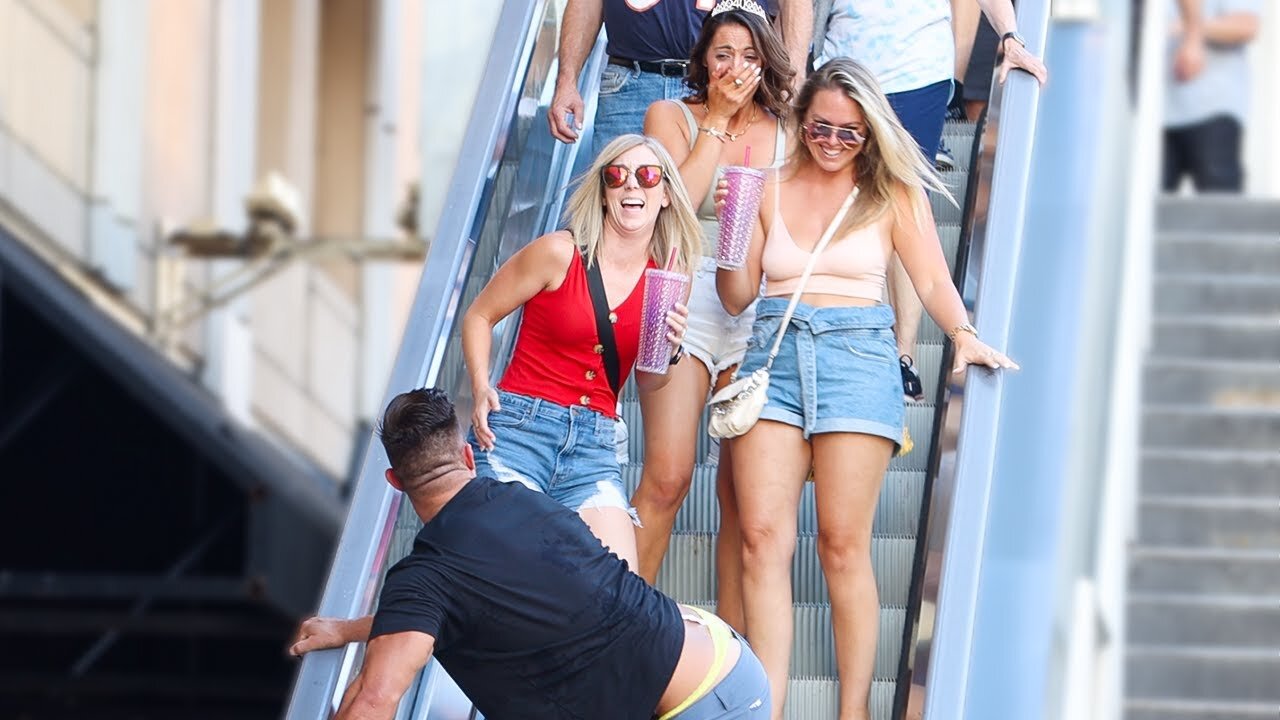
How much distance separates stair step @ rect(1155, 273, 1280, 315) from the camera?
36.5 feet

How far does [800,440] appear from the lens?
18.4 ft

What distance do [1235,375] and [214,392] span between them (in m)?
9.68

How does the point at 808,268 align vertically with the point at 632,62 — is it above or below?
below

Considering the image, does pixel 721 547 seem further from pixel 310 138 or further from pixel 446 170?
pixel 310 138

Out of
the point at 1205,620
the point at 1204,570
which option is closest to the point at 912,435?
the point at 1205,620

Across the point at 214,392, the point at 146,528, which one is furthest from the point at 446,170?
the point at 146,528

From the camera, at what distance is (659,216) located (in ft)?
18.5

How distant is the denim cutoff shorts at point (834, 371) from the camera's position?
554 cm

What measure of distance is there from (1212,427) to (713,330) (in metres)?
5.04

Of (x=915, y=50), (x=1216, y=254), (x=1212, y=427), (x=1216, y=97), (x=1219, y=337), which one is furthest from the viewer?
(x=1216, y=97)

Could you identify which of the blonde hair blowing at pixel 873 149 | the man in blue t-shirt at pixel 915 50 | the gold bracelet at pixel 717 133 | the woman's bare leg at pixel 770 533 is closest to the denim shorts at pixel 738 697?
the woman's bare leg at pixel 770 533

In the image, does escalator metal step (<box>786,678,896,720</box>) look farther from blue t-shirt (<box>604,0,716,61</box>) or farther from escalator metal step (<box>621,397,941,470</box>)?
blue t-shirt (<box>604,0,716,61</box>)

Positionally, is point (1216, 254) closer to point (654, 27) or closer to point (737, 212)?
point (654, 27)

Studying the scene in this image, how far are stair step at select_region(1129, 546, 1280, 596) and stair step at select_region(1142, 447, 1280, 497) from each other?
391 mm
